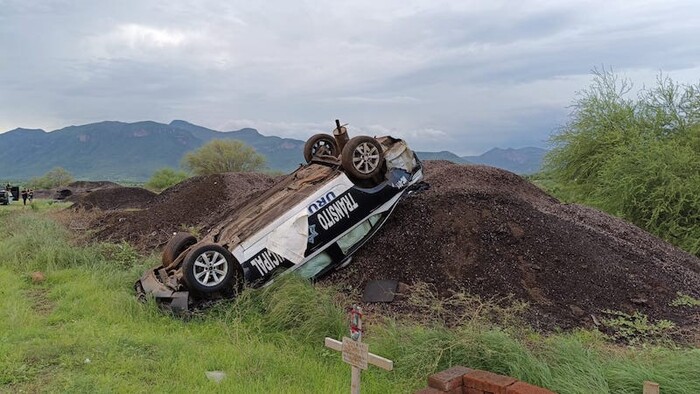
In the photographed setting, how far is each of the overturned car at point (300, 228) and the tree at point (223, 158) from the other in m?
41.6

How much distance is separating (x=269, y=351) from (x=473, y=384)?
89.4 inches

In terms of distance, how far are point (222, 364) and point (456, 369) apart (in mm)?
2260

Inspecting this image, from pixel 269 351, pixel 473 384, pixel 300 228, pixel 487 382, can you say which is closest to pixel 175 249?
pixel 300 228

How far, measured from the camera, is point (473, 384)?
393cm

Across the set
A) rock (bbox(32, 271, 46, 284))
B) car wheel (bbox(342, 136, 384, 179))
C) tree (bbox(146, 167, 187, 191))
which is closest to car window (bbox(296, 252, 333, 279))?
car wheel (bbox(342, 136, 384, 179))

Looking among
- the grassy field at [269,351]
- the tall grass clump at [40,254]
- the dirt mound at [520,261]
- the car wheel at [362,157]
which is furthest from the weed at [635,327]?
the tall grass clump at [40,254]

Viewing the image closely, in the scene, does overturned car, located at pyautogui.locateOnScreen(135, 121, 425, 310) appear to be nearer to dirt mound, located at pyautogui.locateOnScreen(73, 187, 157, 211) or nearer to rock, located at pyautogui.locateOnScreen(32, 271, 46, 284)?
rock, located at pyautogui.locateOnScreen(32, 271, 46, 284)

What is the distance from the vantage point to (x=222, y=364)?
198 inches

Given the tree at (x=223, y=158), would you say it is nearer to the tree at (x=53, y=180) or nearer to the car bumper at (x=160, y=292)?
the tree at (x=53, y=180)

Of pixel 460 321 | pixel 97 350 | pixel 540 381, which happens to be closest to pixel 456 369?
pixel 540 381

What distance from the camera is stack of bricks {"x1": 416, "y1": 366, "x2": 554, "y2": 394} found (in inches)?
146

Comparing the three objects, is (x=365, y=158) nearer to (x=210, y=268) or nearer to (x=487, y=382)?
(x=210, y=268)

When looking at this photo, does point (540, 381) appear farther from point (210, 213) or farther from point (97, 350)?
point (210, 213)

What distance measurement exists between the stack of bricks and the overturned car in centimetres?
367
